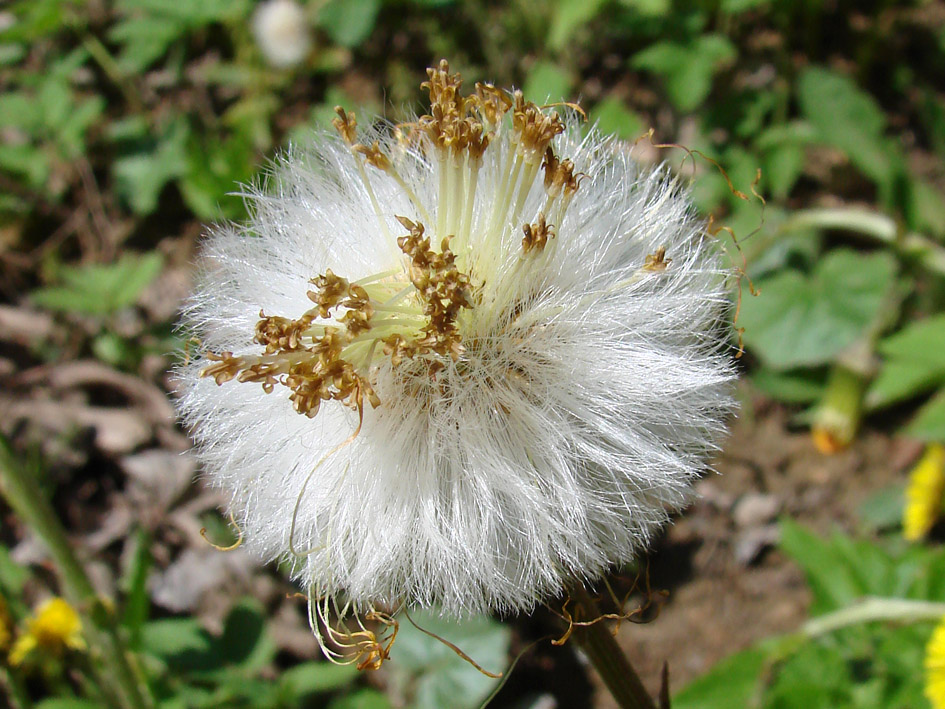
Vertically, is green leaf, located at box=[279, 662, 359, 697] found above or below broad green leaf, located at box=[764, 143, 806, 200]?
below

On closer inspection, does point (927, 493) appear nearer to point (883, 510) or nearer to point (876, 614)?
point (883, 510)

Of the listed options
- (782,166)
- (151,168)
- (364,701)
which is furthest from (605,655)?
(151,168)

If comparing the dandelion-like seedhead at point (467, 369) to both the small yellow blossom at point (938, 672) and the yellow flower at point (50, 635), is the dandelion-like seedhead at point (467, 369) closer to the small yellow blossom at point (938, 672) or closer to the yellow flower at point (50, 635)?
the small yellow blossom at point (938, 672)

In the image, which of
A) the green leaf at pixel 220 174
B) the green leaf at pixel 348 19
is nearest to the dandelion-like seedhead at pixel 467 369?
the green leaf at pixel 220 174

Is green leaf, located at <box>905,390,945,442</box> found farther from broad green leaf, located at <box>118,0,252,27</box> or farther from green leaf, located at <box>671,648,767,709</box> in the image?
broad green leaf, located at <box>118,0,252,27</box>

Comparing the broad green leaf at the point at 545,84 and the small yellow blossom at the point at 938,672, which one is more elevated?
the broad green leaf at the point at 545,84

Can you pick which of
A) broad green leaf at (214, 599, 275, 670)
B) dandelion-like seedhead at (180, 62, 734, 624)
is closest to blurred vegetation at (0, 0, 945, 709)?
broad green leaf at (214, 599, 275, 670)
